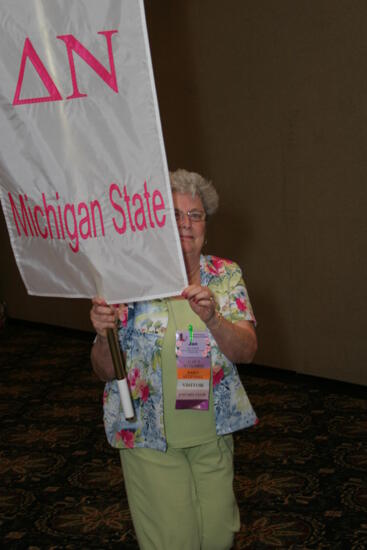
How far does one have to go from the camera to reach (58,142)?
6.14ft

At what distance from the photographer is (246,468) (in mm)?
4062

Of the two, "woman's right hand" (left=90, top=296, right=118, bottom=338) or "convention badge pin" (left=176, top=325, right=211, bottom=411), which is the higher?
"woman's right hand" (left=90, top=296, right=118, bottom=338)

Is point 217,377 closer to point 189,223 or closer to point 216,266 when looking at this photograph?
point 216,266

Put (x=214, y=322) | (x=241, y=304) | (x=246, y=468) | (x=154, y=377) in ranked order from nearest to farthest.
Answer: (x=214, y=322), (x=154, y=377), (x=241, y=304), (x=246, y=468)

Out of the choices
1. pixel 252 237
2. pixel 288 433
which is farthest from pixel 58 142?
pixel 252 237

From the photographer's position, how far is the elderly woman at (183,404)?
2.40 m

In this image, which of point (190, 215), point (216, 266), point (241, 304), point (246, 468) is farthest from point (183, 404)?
point (246, 468)

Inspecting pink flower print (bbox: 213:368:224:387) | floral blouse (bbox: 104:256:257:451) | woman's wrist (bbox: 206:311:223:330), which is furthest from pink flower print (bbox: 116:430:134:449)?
woman's wrist (bbox: 206:311:223:330)

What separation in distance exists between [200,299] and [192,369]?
0.34 meters

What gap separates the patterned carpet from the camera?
3.36m

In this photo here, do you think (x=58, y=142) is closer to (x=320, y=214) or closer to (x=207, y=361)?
(x=207, y=361)

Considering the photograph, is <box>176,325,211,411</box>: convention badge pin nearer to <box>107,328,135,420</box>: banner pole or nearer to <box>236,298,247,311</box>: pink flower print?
<box>236,298,247,311</box>: pink flower print

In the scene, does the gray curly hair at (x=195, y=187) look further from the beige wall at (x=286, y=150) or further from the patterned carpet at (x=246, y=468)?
the beige wall at (x=286, y=150)

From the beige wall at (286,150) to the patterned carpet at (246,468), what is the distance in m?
0.47
